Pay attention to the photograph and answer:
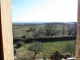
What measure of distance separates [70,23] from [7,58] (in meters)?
1.91

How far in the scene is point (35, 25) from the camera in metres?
2.91

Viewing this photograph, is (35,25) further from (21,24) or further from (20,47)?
(20,47)

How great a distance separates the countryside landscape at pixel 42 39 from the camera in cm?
291

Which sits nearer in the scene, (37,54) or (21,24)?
(21,24)

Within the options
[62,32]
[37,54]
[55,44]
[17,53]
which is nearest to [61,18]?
[62,32]

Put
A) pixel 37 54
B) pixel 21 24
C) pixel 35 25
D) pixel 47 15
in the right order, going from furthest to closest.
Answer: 1. pixel 47 15
2. pixel 37 54
3. pixel 35 25
4. pixel 21 24

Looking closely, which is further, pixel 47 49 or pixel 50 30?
pixel 47 49

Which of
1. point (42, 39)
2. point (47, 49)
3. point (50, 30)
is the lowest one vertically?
point (47, 49)

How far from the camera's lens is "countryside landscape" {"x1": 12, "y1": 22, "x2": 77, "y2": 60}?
2914mm

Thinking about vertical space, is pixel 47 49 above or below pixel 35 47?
below

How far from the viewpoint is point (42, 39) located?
308 centimetres

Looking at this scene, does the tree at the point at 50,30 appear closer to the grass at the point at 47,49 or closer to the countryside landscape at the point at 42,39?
the countryside landscape at the point at 42,39

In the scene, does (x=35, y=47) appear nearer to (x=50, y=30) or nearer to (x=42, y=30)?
(x=42, y=30)

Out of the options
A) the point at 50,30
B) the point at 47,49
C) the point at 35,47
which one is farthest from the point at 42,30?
the point at 47,49
